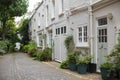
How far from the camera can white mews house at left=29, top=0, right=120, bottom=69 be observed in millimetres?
12586

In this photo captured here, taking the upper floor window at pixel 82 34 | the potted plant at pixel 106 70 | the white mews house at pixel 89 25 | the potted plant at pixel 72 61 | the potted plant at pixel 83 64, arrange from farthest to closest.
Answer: the upper floor window at pixel 82 34, the potted plant at pixel 72 61, the potted plant at pixel 83 64, the white mews house at pixel 89 25, the potted plant at pixel 106 70

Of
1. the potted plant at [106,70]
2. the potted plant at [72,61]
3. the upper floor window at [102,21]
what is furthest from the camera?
the potted plant at [72,61]

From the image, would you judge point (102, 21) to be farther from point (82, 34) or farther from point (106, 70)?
point (106, 70)

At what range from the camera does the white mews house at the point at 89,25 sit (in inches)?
496

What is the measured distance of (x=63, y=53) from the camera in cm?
2066

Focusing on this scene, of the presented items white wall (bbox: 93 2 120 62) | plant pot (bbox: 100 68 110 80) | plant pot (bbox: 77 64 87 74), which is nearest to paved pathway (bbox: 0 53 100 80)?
plant pot (bbox: 77 64 87 74)

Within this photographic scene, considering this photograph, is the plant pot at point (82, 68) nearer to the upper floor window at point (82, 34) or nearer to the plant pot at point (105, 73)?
the upper floor window at point (82, 34)

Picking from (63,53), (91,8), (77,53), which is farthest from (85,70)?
(63,53)

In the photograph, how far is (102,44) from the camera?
45.1 feet

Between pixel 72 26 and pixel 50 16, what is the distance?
7.95 m

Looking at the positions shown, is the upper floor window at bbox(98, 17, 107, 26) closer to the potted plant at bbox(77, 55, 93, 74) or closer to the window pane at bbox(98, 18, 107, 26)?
the window pane at bbox(98, 18, 107, 26)

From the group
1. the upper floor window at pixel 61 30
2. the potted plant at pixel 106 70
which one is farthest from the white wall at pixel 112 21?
the upper floor window at pixel 61 30

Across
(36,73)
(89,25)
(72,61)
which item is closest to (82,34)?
(89,25)

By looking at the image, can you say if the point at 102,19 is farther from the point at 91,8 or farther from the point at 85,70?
the point at 85,70
